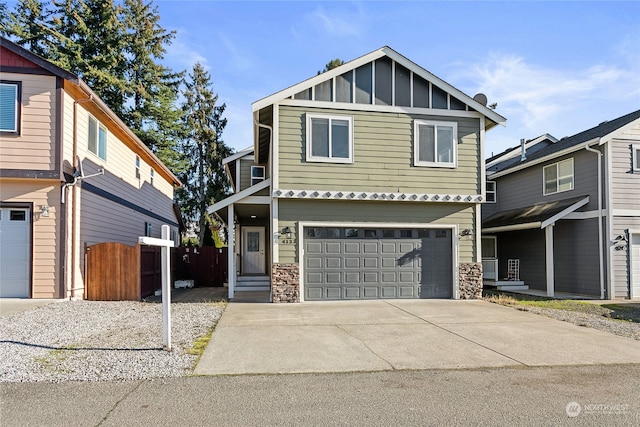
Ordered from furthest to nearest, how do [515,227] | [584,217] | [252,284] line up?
[515,227]
[252,284]
[584,217]

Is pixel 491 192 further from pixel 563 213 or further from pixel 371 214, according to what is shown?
pixel 371 214

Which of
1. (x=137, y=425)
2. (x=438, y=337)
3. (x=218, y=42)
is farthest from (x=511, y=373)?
(x=218, y=42)

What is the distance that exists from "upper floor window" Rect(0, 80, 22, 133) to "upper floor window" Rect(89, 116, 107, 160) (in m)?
1.95

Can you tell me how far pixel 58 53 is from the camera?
81.3ft

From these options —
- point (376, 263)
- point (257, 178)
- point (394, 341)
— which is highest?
point (257, 178)

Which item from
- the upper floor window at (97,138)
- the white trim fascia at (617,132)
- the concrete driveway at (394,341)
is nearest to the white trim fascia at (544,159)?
the white trim fascia at (617,132)

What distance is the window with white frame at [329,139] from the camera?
11.8 meters

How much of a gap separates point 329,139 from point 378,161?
61.7 inches

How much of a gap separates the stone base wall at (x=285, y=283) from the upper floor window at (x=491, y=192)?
38.3ft

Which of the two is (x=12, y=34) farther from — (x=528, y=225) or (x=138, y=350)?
(x=528, y=225)

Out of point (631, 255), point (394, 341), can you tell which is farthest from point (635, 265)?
point (394, 341)

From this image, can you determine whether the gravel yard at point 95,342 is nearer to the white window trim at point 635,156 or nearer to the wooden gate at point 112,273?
the wooden gate at point 112,273

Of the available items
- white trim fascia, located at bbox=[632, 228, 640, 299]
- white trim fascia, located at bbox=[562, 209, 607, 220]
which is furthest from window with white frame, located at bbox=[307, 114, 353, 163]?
white trim fascia, located at bbox=[632, 228, 640, 299]

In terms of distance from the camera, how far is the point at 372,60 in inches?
474
